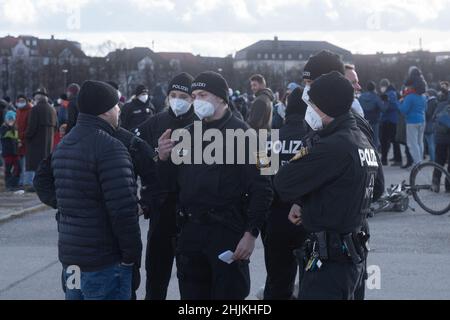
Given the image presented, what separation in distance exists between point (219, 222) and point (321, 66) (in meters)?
1.33

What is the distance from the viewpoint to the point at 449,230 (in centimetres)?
1059

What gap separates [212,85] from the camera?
5645 mm

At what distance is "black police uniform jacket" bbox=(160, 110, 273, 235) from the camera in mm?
5398

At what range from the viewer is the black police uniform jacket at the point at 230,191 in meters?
5.40

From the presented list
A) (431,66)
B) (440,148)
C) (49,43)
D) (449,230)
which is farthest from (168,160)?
(49,43)

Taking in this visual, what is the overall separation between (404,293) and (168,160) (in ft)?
9.31

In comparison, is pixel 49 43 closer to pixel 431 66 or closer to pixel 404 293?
pixel 431 66

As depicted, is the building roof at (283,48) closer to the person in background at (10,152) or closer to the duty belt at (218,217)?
the person in background at (10,152)

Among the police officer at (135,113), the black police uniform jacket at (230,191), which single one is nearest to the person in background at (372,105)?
the police officer at (135,113)

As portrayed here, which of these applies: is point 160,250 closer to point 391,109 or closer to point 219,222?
point 219,222

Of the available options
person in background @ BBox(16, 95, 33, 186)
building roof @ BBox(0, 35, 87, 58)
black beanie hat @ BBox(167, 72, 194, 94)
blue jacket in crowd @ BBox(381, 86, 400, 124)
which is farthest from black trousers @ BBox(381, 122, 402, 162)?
building roof @ BBox(0, 35, 87, 58)

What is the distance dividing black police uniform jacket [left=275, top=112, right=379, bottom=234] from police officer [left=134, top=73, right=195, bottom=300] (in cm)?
196

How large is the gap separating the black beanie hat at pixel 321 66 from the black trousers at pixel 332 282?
1.75 metres

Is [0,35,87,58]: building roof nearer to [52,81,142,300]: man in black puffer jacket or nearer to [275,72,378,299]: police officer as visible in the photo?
[52,81,142,300]: man in black puffer jacket
